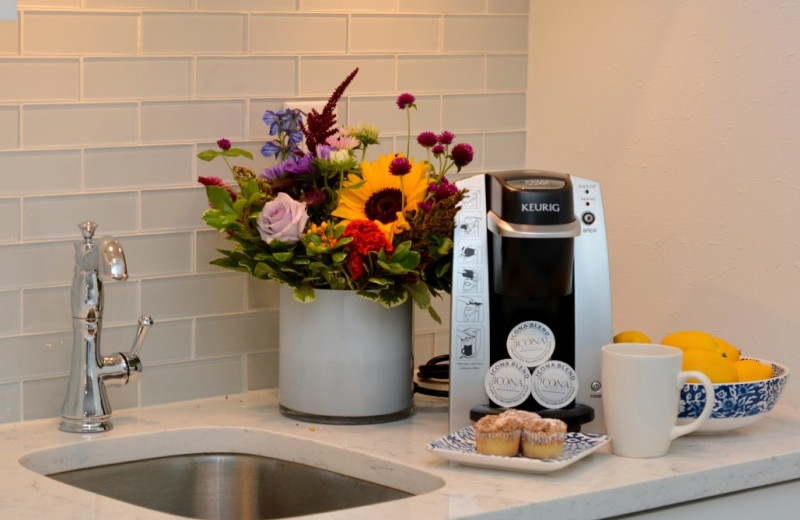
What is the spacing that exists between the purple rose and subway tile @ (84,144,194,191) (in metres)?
0.22

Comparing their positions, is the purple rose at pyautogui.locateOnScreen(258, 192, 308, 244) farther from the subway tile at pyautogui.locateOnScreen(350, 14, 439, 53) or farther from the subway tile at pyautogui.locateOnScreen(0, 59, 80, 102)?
the subway tile at pyautogui.locateOnScreen(350, 14, 439, 53)

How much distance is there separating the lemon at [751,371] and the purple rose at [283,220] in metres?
0.57

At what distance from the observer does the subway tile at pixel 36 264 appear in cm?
150

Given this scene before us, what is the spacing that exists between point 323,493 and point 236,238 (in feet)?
1.12

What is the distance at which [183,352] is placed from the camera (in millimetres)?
1657

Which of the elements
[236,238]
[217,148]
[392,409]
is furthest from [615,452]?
[217,148]

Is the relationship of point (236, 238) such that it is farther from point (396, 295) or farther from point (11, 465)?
point (11, 465)

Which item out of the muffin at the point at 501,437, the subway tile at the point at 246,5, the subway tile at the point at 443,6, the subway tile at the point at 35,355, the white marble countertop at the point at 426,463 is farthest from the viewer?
the subway tile at the point at 443,6

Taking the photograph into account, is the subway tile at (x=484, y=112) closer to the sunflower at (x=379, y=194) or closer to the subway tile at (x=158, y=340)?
the sunflower at (x=379, y=194)

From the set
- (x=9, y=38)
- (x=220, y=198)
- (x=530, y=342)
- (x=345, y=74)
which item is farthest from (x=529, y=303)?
(x=9, y=38)

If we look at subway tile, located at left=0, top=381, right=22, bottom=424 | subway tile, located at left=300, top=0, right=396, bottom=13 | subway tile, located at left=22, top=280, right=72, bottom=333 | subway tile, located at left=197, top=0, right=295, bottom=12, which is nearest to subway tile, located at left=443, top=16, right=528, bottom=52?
subway tile, located at left=300, top=0, right=396, bottom=13

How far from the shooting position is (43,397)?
1.54 metres

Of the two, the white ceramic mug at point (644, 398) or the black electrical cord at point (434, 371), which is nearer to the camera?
the white ceramic mug at point (644, 398)

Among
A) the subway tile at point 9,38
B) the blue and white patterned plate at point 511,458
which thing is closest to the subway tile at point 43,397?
the subway tile at point 9,38
